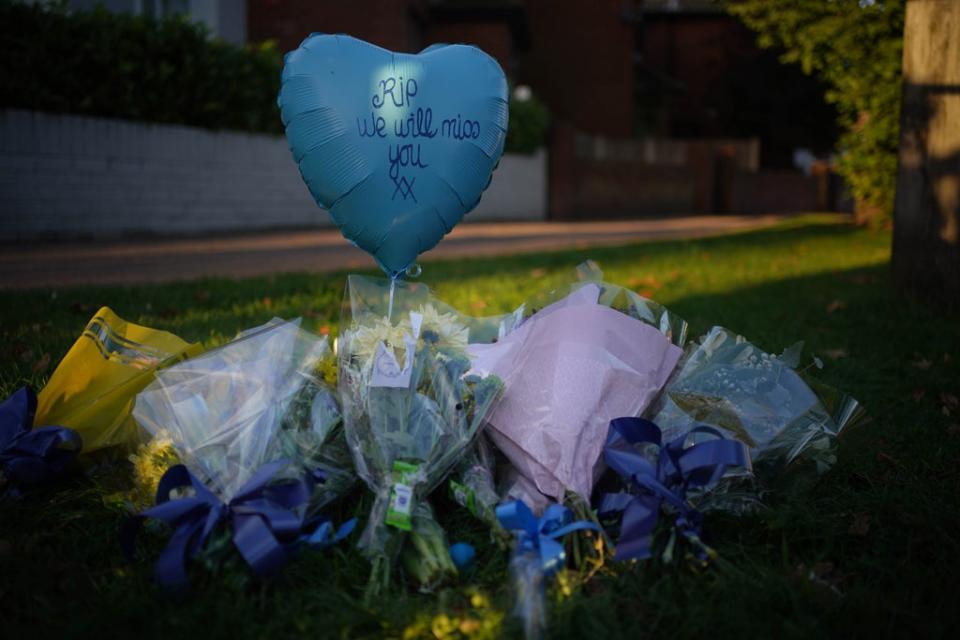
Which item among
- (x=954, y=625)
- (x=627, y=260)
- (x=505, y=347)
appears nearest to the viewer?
(x=954, y=625)

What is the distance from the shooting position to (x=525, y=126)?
18.5 meters

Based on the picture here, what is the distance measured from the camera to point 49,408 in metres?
2.45

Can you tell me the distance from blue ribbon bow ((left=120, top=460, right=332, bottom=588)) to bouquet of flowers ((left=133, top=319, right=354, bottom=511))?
3.3 inches

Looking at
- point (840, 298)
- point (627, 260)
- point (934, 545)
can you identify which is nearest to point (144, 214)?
point (627, 260)

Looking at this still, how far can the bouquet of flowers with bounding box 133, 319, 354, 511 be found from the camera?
213cm

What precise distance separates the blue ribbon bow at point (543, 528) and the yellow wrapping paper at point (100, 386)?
118cm

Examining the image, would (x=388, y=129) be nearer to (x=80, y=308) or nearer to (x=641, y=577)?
(x=641, y=577)

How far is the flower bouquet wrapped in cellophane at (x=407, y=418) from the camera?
1.99 meters

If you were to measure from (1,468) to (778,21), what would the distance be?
10561 mm

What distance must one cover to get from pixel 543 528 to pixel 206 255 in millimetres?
7387

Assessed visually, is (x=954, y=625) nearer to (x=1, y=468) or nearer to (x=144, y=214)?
(x=1, y=468)

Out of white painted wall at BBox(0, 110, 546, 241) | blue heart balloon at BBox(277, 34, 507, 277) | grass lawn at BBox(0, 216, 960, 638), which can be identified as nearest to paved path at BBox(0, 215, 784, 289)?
white painted wall at BBox(0, 110, 546, 241)

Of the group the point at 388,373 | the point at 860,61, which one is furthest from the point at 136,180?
the point at 388,373

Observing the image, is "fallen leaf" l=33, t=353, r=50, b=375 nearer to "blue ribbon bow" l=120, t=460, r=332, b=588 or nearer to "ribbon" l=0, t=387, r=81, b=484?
"ribbon" l=0, t=387, r=81, b=484
